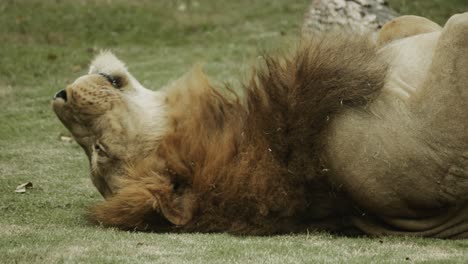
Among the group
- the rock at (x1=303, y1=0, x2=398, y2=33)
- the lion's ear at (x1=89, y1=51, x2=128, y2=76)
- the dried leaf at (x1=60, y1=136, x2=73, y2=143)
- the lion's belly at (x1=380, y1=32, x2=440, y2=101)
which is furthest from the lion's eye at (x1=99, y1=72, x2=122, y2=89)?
the rock at (x1=303, y1=0, x2=398, y2=33)

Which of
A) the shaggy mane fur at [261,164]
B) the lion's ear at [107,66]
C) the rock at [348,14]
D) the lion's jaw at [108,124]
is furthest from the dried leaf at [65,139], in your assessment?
the rock at [348,14]

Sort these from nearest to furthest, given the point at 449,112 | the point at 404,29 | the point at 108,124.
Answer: the point at 449,112, the point at 108,124, the point at 404,29

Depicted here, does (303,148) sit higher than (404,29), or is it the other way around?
(404,29)

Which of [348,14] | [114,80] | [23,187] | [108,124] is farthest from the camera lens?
A: [348,14]

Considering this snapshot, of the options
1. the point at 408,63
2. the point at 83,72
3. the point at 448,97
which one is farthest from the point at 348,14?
the point at 448,97

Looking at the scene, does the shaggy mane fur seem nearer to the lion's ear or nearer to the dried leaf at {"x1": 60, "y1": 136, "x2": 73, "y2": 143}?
the lion's ear

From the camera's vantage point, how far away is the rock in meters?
9.11

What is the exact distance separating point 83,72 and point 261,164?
621 cm

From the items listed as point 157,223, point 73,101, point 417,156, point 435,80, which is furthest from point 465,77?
point 73,101

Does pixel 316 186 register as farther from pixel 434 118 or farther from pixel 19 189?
pixel 19 189

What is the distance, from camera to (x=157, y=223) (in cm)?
406

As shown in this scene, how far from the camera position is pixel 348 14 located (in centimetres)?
925

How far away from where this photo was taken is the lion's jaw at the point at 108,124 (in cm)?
413

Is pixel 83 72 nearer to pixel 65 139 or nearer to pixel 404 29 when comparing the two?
pixel 65 139
